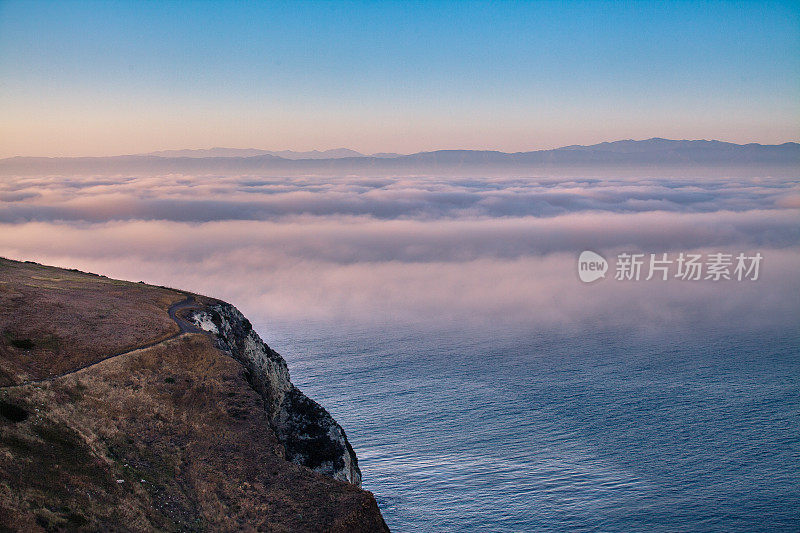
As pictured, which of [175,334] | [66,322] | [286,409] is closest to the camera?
→ [66,322]

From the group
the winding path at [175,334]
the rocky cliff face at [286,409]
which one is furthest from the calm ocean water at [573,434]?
the winding path at [175,334]

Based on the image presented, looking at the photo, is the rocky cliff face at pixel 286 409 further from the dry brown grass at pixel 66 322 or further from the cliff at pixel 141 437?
the dry brown grass at pixel 66 322

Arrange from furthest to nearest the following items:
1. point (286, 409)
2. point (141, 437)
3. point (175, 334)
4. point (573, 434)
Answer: point (573, 434), point (286, 409), point (175, 334), point (141, 437)

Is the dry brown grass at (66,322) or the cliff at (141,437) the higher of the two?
the dry brown grass at (66,322)

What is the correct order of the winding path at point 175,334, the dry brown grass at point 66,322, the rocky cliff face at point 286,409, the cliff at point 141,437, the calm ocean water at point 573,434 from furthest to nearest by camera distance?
the calm ocean water at point 573,434 < the rocky cliff face at point 286,409 < the dry brown grass at point 66,322 < the winding path at point 175,334 < the cliff at point 141,437

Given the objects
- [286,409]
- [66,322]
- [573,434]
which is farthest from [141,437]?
[573,434]

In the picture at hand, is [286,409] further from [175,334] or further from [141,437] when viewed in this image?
[141,437]

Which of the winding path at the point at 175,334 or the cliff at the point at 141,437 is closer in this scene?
the cliff at the point at 141,437
